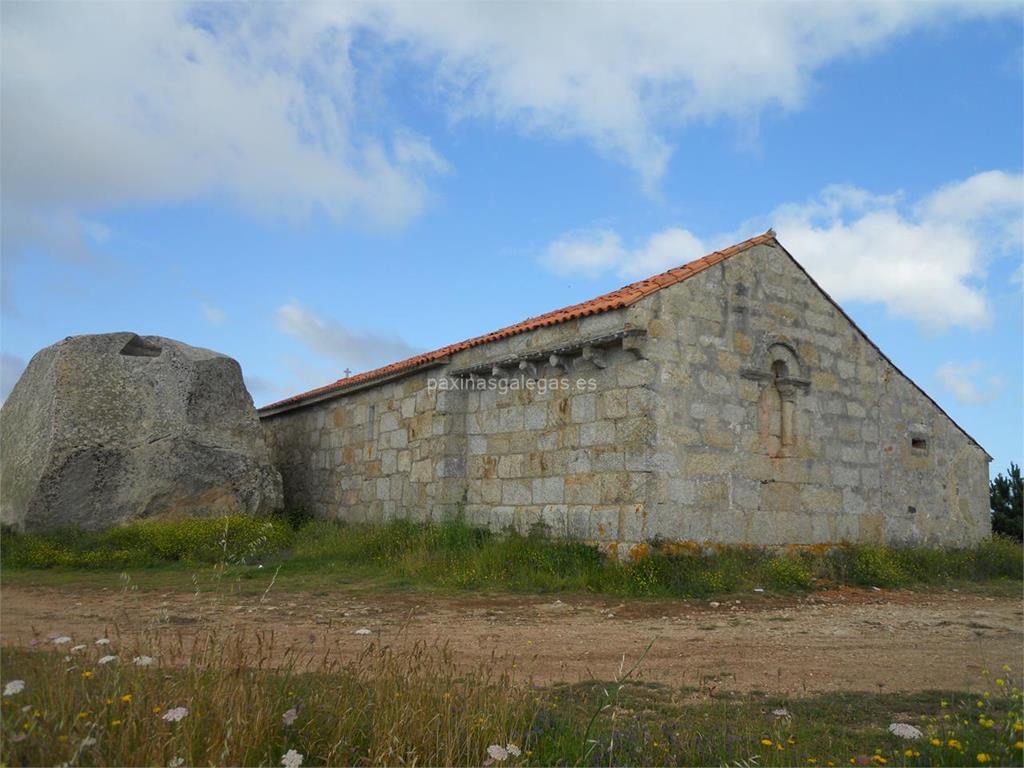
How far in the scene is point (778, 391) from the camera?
11.6 meters

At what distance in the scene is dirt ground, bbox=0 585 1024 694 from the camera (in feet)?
19.0

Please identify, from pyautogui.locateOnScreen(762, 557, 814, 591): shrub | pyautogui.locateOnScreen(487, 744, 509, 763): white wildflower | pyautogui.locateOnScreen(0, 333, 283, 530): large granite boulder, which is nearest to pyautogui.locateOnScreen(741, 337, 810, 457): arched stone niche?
pyautogui.locateOnScreen(762, 557, 814, 591): shrub

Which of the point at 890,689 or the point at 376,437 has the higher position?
the point at 376,437

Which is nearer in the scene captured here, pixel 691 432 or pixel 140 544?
pixel 691 432

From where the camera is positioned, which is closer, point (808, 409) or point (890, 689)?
point (890, 689)

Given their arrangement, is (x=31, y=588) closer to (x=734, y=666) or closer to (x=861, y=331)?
(x=734, y=666)

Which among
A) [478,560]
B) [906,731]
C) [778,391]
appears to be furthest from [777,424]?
[906,731]

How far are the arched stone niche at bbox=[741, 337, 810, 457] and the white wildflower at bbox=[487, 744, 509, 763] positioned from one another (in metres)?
8.59

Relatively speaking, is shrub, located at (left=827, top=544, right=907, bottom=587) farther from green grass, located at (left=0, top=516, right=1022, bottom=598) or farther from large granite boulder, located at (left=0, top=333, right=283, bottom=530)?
large granite boulder, located at (left=0, top=333, right=283, bottom=530)

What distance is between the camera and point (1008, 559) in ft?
43.2

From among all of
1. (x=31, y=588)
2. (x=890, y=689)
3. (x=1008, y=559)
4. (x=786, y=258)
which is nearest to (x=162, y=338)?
(x=31, y=588)

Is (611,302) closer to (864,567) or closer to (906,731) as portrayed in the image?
(864,567)

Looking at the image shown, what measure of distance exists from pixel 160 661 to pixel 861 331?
38.7ft

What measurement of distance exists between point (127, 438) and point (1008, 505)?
17.3m
